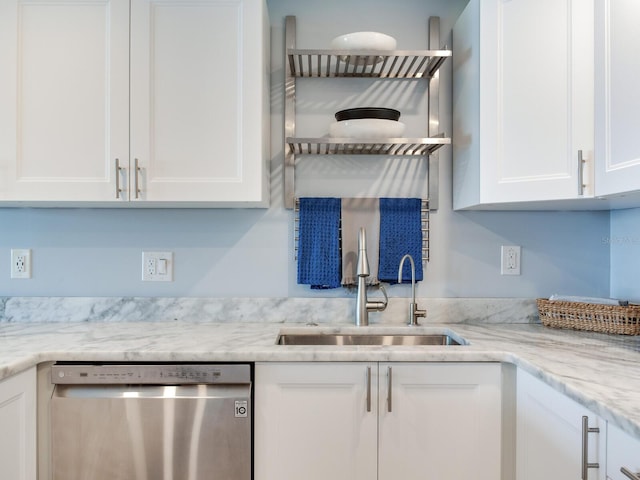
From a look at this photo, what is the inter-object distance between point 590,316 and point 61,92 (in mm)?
2127

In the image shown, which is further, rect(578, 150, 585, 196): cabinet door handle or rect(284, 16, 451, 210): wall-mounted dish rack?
rect(284, 16, 451, 210): wall-mounted dish rack

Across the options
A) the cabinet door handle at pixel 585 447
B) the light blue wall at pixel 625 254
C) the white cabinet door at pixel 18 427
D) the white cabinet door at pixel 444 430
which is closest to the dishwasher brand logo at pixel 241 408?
the white cabinet door at pixel 444 430

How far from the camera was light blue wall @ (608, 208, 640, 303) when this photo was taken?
1.81 m

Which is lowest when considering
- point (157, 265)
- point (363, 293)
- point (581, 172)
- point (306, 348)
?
point (306, 348)

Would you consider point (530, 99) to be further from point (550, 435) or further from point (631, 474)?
point (631, 474)

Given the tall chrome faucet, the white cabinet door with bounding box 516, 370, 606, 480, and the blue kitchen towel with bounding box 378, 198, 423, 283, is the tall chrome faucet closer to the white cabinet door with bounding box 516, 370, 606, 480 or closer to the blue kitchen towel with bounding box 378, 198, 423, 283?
the blue kitchen towel with bounding box 378, 198, 423, 283

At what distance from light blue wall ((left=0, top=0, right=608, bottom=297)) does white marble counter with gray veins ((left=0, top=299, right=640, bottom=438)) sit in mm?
89

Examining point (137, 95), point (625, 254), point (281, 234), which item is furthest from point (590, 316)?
point (137, 95)

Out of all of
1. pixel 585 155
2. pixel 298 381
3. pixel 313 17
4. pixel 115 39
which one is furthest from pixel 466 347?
pixel 115 39

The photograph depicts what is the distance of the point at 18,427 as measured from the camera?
129 cm

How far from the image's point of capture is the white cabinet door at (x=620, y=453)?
89cm

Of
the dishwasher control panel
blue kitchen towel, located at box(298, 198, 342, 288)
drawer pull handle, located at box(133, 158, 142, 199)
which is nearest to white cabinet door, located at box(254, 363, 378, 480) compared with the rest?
the dishwasher control panel

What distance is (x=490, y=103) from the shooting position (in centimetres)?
164

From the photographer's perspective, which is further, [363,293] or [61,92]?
[363,293]
